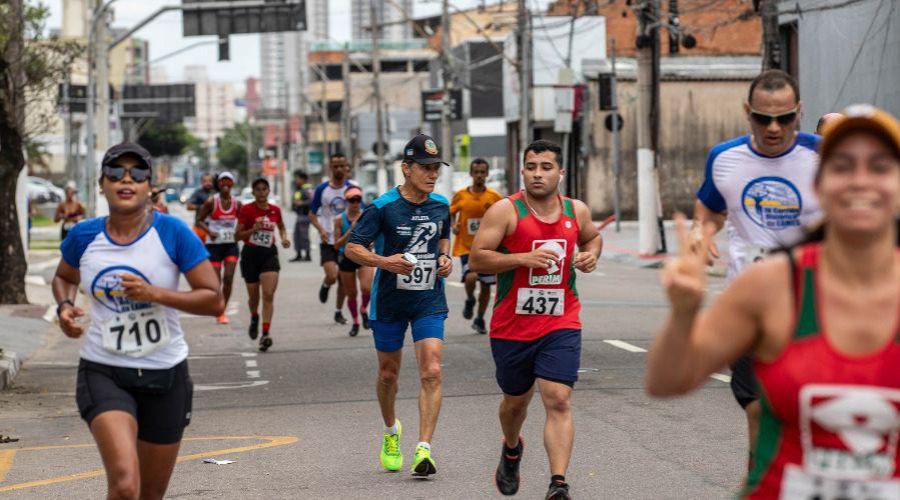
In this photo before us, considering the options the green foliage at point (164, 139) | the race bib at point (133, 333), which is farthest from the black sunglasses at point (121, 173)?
the green foliage at point (164, 139)

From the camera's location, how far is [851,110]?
3613 millimetres

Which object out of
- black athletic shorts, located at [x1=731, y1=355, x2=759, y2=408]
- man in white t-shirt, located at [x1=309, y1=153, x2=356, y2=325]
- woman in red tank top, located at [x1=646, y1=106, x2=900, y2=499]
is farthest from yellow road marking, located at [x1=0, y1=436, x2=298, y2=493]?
man in white t-shirt, located at [x1=309, y1=153, x2=356, y2=325]

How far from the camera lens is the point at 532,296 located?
807 cm

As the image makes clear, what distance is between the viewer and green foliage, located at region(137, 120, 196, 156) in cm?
12652

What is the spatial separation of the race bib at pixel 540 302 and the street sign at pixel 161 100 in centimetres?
7780

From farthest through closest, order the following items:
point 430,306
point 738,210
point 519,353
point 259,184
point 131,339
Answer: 1. point 259,184
2. point 430,306
3. point 519,353
4. point 738,210
5. point 131,339

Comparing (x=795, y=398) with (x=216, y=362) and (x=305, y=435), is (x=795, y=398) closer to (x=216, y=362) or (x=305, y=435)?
(x=305, y=435)

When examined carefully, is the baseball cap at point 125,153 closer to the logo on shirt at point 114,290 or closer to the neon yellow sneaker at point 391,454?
the logo on shirt at point 114,290

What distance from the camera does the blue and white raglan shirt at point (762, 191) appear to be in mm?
6910

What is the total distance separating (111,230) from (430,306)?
345 centimetres

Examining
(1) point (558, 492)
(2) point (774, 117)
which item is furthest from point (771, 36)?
(2) point (774, 117)

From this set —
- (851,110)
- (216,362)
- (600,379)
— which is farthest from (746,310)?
(216,362)

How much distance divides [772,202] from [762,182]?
0.33ft

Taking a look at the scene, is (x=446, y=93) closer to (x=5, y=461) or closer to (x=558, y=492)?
(x=5, y=461)
